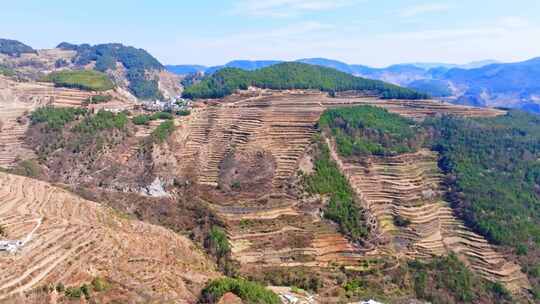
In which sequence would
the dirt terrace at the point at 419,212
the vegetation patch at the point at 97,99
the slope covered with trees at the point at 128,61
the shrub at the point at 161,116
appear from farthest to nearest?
the slope covered with trees at the point at 128,61, the vegetation patch at the point at 97,99, the shrub at the point at 161,116, the dirt terrace at the point at 419,212

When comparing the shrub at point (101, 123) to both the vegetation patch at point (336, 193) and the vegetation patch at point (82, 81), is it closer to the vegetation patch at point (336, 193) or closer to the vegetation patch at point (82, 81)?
the vegetation patch at point (82, 81)

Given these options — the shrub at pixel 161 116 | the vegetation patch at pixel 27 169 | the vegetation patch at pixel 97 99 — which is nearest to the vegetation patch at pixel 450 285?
the shrub at pixel 161 116

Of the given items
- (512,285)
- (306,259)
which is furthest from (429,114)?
(306,259)

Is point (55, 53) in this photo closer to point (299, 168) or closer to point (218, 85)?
point (218, 85)

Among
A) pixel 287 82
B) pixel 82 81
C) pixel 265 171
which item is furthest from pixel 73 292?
pixel 82 81

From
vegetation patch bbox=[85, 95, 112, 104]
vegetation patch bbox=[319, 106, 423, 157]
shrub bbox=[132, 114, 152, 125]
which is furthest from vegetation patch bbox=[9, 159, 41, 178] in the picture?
vegetation patch bbox=[319, 106, 423, 157]

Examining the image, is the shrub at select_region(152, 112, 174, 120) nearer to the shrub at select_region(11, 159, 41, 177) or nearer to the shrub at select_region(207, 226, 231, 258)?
the shrub at select_region(11, 159, 41, 177)

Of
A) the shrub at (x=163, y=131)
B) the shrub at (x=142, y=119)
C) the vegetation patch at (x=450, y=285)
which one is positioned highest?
A: the shrub at (x=142, y=119)
